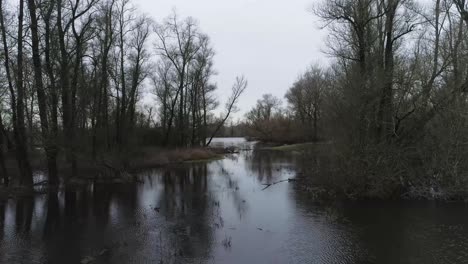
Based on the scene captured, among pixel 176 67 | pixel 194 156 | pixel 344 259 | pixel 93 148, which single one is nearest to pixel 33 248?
pixel 344 259

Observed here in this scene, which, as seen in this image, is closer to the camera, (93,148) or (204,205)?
(204,205)

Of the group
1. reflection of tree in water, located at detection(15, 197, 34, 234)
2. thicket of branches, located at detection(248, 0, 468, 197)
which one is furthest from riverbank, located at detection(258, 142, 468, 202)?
reflection of tree in water, located at detection(15, 197, 34, 234)

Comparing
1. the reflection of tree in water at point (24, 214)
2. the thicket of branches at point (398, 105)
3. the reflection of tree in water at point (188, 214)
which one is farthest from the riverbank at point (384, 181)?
the reflection of tree in water at point (24, 214)

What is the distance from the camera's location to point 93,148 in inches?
1022

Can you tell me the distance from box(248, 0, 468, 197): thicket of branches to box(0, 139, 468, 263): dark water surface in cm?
180

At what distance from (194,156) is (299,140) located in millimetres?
29105

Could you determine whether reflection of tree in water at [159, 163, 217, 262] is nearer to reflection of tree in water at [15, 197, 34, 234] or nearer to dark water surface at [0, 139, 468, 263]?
dark water surface at [0, 139, 468, 263]

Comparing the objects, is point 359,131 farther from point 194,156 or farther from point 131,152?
point 194,156

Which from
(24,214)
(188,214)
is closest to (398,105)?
(188,214)

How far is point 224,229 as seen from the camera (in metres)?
12.6

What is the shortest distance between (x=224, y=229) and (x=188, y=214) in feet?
8.47

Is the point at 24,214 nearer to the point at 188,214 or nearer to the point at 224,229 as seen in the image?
the point at 188,214

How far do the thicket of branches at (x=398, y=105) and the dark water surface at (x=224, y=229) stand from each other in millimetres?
1802

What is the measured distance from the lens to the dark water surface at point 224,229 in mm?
10016
